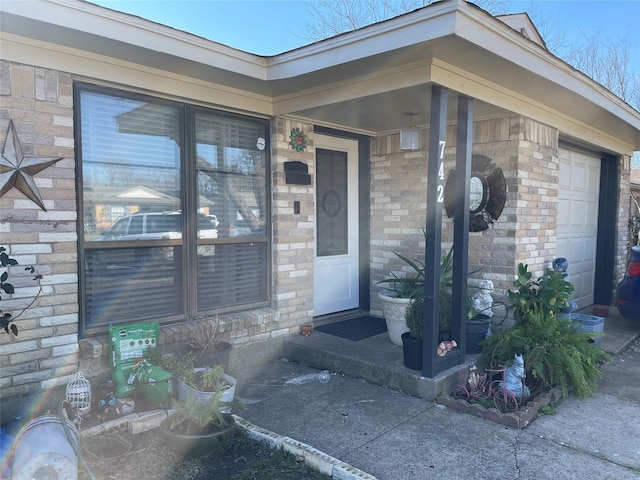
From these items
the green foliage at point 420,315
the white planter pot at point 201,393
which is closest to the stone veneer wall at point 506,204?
the green foliage at point 420,315

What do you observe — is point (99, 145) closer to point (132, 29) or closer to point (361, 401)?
point (132, 29)

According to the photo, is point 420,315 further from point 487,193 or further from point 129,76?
point 129,76

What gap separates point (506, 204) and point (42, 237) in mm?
3980

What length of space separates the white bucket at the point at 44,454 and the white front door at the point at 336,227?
3.12 m

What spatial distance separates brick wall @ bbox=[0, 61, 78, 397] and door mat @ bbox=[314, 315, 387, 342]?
8.09 feet

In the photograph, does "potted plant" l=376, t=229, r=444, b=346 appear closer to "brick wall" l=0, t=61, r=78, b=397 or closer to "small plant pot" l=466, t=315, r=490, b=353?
"small plant pot" l=466, t=315, r=490, b=353

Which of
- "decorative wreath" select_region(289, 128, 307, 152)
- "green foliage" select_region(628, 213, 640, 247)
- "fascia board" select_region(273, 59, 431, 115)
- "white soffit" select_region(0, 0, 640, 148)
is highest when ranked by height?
"white soffit" select_region(0, 0, 640, 148)

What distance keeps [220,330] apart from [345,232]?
212cm

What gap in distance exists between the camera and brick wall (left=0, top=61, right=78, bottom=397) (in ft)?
9.74

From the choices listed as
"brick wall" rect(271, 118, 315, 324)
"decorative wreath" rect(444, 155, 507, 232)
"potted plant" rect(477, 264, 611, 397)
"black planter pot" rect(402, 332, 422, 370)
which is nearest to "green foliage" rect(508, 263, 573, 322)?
"potted plant" rect(477, 264, 611, 397)

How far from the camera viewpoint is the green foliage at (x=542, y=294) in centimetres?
426

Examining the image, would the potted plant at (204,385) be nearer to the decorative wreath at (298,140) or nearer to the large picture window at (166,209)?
the large picture window at (166,209)

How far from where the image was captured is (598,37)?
1371 cm

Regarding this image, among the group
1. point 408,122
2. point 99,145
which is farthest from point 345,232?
point 99,145
